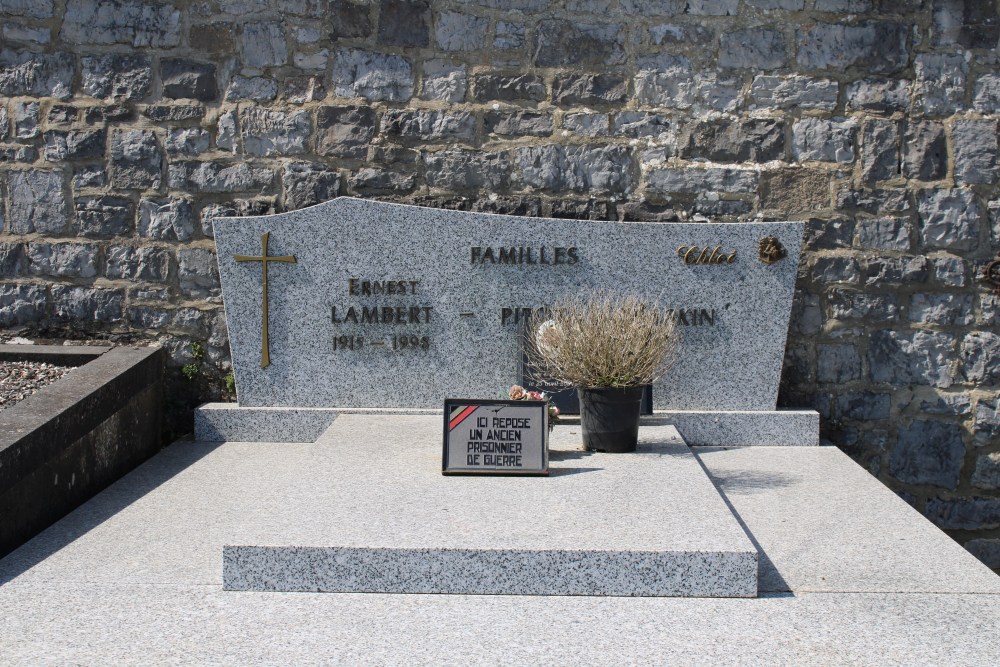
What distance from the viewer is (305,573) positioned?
295 centimetres

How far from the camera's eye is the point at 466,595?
116 inches

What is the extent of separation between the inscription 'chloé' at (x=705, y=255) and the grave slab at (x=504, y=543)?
1.59 metres

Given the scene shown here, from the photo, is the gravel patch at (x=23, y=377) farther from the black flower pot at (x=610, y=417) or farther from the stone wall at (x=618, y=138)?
the black flower pot at (x=610, y=417)

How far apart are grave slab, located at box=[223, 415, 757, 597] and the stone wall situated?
1911 mm

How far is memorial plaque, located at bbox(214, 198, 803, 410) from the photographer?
4.83 metres

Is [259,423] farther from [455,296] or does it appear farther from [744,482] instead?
[744,482]

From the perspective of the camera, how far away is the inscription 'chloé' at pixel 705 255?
15.8 ft

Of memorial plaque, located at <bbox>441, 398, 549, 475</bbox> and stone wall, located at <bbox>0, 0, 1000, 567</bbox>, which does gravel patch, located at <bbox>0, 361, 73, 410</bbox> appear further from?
memorial plaque, located at <bbox>441, 398, 549, 475</bbox>

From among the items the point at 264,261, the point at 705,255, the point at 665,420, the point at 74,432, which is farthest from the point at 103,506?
the point at 705,255

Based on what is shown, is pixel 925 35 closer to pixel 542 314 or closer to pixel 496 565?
pixel 542 314

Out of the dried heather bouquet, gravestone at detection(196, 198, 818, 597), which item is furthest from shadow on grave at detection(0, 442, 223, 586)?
the dried heather bouquet

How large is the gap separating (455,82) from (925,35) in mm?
2320

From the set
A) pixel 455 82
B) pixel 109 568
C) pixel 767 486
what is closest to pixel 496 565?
pixel 109 568

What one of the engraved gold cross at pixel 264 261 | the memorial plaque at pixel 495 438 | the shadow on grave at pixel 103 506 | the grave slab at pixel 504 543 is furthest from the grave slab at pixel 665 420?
the grave slab at pixel 504 543
